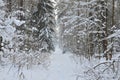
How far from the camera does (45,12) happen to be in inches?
991

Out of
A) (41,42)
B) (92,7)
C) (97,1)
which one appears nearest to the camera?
(97,1)

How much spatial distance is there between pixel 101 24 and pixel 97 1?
4.20ft

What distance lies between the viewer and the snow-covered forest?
22.9 feet

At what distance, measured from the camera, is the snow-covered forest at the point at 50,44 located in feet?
22.9

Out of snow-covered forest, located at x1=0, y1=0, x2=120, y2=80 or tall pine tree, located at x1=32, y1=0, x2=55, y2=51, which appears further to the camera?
tall pine tree, located at x1=32, y1=0, x2=55, y2=51

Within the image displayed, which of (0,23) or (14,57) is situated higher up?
(0,23)

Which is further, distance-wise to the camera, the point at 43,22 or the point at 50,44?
the point at 50,44

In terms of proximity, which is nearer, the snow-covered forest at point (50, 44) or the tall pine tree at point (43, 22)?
the snow-covered forest at point (50, 44)

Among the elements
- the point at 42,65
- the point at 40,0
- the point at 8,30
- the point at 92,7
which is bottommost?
the point at 42,65

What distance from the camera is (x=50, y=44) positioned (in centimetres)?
2581

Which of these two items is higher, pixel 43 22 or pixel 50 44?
pixel 43 22

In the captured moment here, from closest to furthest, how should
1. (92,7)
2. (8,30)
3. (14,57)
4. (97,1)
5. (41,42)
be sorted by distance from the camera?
(8,30) → (14,57) → (97,1) → (92,7) → (41,42)

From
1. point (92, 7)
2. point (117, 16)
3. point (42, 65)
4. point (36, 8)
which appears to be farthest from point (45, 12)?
point (42, 65)

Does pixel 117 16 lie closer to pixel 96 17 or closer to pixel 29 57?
pixel 96 17
